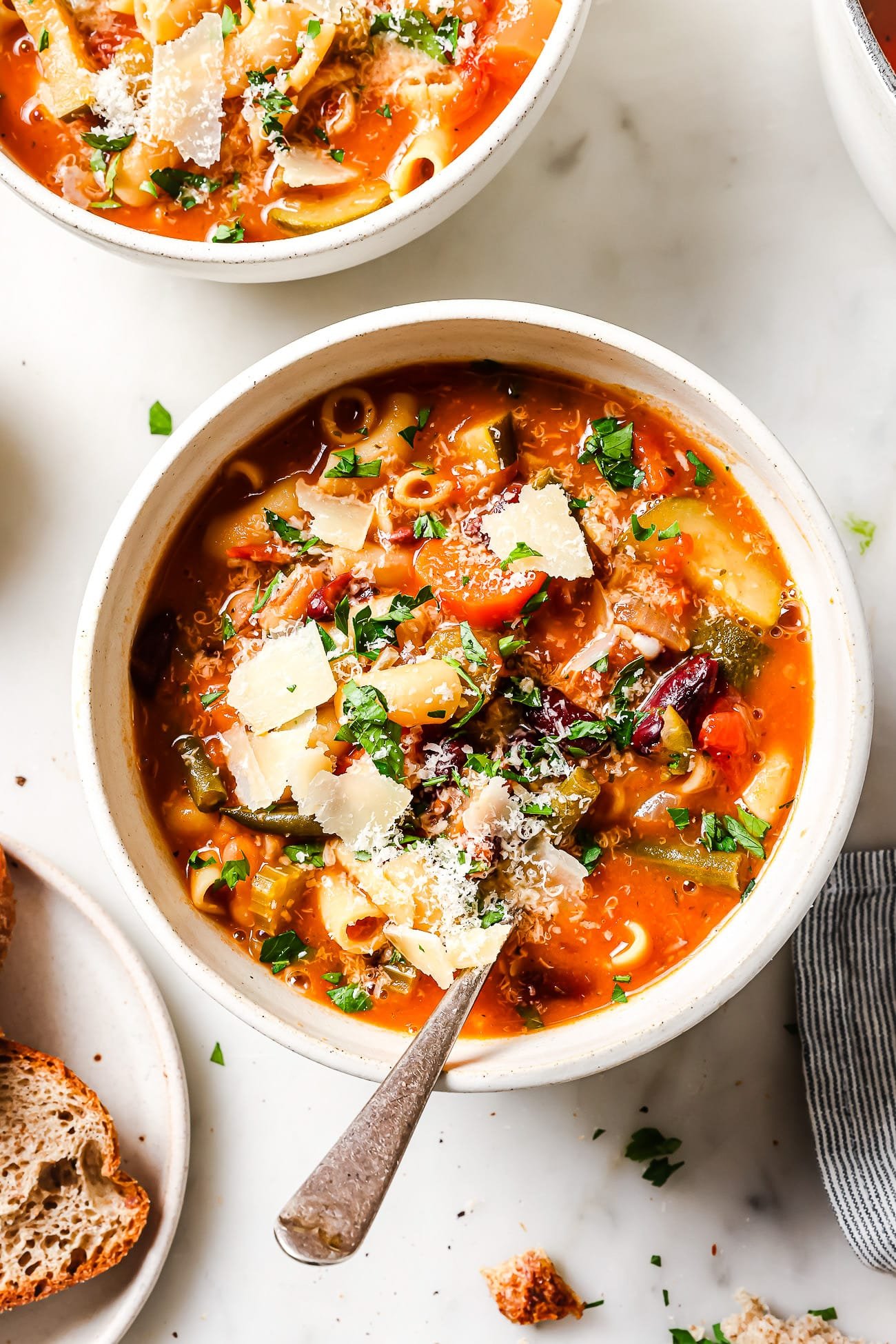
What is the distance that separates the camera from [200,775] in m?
2.68

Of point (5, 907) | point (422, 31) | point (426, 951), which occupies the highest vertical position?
point (422, 31)

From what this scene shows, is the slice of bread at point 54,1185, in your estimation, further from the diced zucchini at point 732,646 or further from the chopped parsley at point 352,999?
the diced zucchini at point 732,646

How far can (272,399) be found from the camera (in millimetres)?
2660

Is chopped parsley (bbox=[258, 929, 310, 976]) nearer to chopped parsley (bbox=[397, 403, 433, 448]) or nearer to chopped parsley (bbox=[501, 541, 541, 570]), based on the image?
chopped parsley (bbox=[501, 541, 541, 570])

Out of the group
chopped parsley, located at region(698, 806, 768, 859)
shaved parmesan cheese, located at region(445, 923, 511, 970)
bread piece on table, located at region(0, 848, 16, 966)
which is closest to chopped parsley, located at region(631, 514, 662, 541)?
chopped parsley, located at region(698, 806, 768, 859)

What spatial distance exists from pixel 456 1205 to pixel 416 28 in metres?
2.87

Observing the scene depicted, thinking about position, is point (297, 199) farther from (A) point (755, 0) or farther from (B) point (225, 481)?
(A) point (755, 0)

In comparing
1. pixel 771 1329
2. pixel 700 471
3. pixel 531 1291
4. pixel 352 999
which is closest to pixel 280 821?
pixel 352 999

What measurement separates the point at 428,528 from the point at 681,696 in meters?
0.65

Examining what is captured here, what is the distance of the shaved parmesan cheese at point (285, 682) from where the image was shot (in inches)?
99.3

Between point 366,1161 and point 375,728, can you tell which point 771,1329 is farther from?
point 375,728

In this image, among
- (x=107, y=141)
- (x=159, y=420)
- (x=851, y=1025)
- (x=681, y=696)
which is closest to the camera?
(x=681, y=696)

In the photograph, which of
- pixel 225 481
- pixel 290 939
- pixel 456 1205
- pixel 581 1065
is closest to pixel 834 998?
pixel 581 1065

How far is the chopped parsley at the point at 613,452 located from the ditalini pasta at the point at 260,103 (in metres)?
0.70
